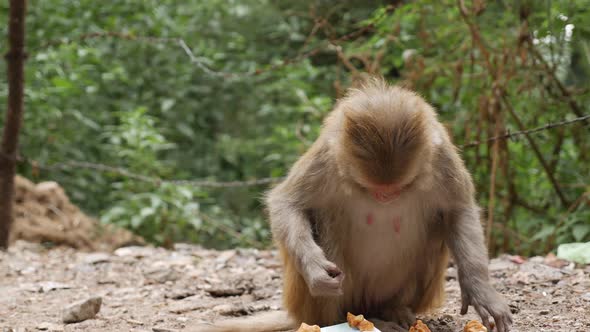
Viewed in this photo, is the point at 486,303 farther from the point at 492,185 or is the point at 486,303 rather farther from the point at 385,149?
the point at 492,185

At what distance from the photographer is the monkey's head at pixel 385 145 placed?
9.17 ft

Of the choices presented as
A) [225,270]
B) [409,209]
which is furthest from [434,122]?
[225,270]

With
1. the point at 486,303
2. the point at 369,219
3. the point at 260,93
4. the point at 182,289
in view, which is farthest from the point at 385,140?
the point at 260,93

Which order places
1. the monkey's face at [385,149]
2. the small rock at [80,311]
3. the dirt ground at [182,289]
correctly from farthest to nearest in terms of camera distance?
the small rock at [80,311], the dirt ground at [182,289], the monkey's face at [385,149]

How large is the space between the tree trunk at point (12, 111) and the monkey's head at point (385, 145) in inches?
138

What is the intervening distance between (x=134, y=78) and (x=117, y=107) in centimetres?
49

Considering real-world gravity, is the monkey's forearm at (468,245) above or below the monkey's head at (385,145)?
below

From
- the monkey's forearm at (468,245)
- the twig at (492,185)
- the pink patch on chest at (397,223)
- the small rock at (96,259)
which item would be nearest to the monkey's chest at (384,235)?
the pink patch on chest at (397,223)

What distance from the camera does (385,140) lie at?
2.78 m

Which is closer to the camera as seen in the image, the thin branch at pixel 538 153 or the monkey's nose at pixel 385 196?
the monkey's nose at pixel 385 196

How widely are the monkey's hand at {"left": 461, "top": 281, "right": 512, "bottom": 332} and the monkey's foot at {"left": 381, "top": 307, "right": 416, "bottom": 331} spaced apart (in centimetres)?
43

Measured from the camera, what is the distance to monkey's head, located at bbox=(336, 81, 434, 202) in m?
2.79

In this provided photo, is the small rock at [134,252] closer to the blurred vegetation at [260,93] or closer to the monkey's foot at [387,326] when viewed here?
the blurred vegetation at [260,93]

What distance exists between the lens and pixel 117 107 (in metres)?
8.97
